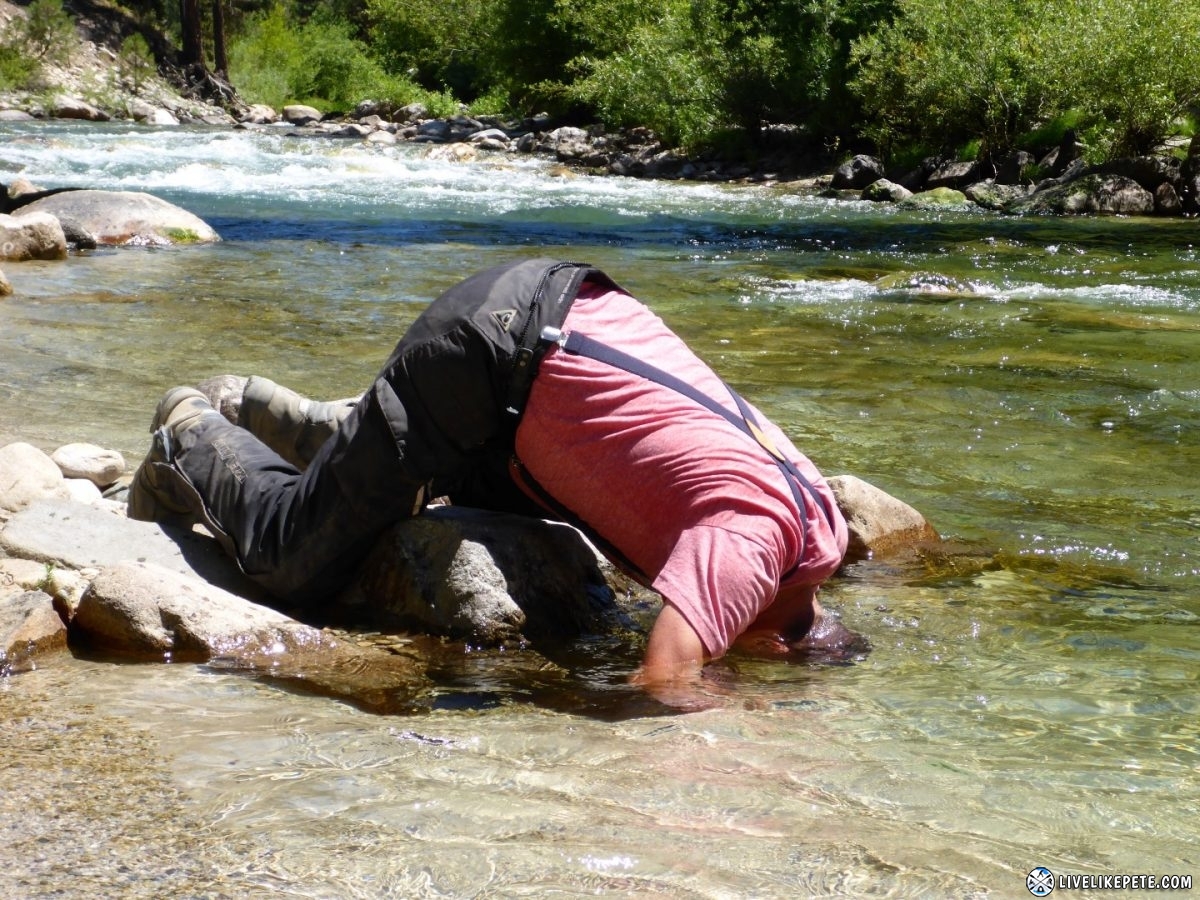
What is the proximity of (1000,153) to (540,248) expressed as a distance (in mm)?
11345

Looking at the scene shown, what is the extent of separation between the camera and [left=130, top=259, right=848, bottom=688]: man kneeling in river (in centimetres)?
306

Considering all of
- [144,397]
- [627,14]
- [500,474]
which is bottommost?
[144,397]

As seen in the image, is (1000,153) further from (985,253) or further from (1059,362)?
(1059,362)

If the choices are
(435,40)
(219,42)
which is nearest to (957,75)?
(435,40)

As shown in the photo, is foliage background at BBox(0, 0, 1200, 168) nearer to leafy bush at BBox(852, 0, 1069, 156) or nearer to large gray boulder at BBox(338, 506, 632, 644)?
leafy bush at BBox(852, 0, 1069, 156)

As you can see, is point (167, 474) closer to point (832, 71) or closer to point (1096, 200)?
point (1096, 200)

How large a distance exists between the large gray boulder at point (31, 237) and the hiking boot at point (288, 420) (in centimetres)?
787

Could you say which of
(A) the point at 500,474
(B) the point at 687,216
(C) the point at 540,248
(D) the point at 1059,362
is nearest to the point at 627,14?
(B) the point at 687,216

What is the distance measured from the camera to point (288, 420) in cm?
422

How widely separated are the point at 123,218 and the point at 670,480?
11.0m

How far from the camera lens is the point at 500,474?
378cm

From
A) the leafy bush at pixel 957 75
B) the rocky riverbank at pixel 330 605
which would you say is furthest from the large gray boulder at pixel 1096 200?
the rocky riverbank at pixel 330 605

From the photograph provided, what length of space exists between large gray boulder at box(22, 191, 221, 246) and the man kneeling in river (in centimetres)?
995

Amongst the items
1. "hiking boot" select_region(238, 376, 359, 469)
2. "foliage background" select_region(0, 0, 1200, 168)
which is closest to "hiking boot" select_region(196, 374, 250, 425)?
"hiking boot" select_region(238, 376, 359, 469)
